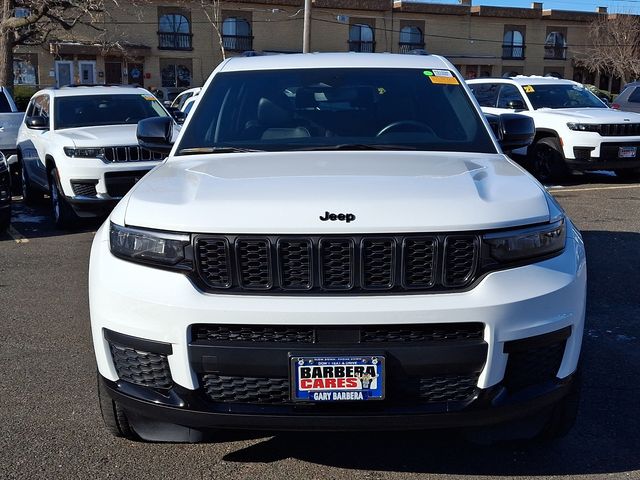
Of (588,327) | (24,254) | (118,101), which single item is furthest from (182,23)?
(588,327)

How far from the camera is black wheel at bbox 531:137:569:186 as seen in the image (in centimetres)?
1285

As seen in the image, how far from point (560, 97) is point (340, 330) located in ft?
40.4

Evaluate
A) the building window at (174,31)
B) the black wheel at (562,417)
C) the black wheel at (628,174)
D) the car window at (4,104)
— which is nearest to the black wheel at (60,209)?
the car window at (4,104)

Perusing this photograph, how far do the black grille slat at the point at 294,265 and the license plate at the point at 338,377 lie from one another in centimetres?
28

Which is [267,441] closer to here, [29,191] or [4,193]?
[4,193]

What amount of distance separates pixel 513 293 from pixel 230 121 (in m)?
2.16

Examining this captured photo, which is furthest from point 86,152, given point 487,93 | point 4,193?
point 487,93

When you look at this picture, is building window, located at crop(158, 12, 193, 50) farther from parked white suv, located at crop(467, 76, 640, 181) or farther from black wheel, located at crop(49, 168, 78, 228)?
black wheel, located at crop(49, 168, 78, 228)

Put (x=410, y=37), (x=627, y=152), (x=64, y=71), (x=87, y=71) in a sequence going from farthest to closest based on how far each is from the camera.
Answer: (x=410, y=37) → (x=87, y=71) → (x=64, y=71) → (x=627, y=152)

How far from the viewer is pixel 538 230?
3.07m

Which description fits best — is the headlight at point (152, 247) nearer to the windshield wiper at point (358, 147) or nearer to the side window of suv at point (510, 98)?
the windshield wiper at point (358, 147)

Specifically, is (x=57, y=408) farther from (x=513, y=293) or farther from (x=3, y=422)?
(x=513, y=293)

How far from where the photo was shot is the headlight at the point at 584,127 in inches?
488

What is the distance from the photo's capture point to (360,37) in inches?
2009
